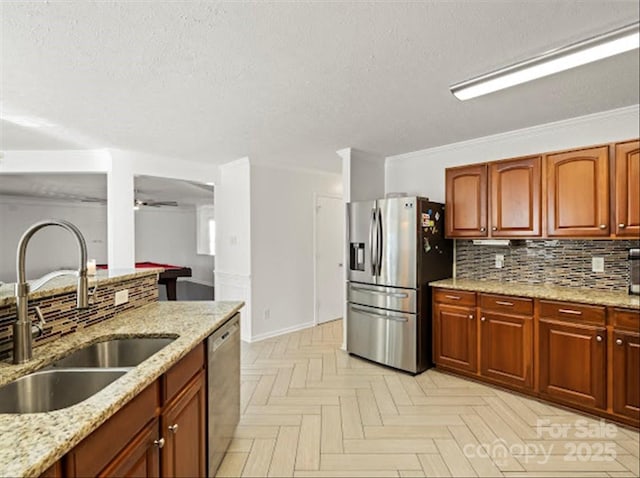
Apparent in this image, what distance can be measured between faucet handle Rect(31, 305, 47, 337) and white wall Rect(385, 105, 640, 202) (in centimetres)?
329

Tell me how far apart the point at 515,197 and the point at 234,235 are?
307 centimetres

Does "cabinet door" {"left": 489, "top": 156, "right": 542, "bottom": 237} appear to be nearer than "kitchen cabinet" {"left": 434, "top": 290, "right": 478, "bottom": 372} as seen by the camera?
Yes

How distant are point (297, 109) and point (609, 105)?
2122 millimetres

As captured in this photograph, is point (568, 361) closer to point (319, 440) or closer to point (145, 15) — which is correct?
point (319, 440)

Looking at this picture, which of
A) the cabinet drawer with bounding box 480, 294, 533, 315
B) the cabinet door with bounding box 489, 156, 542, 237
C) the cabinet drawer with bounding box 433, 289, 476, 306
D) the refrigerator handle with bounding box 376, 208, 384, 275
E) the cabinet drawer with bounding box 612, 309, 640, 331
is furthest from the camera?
the refrigerator handle with bounding box 376, 208, 384, 275

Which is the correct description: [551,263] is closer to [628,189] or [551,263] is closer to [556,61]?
[628,189]

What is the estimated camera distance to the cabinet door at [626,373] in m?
2.13

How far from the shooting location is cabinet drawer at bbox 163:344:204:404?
128 cm

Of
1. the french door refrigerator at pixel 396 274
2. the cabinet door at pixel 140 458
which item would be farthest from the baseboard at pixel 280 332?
the cabinet door at pixel 140 458

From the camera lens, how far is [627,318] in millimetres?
2156

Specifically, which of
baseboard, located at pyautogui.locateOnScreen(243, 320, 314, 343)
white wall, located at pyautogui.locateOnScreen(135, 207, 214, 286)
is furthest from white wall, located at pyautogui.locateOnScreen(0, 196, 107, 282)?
baseboard, located at pyautogui.locateOnScreen(243, 320, 314, 343)

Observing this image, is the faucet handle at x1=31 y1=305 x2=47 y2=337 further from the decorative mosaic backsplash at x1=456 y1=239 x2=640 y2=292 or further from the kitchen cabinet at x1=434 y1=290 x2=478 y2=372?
the decorative mosaic backsplash at x1=456 y1=239 x2=640 y2=292

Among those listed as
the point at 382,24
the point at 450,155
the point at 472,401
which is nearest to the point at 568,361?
the point at 472,401

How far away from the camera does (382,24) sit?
1.51 metres
